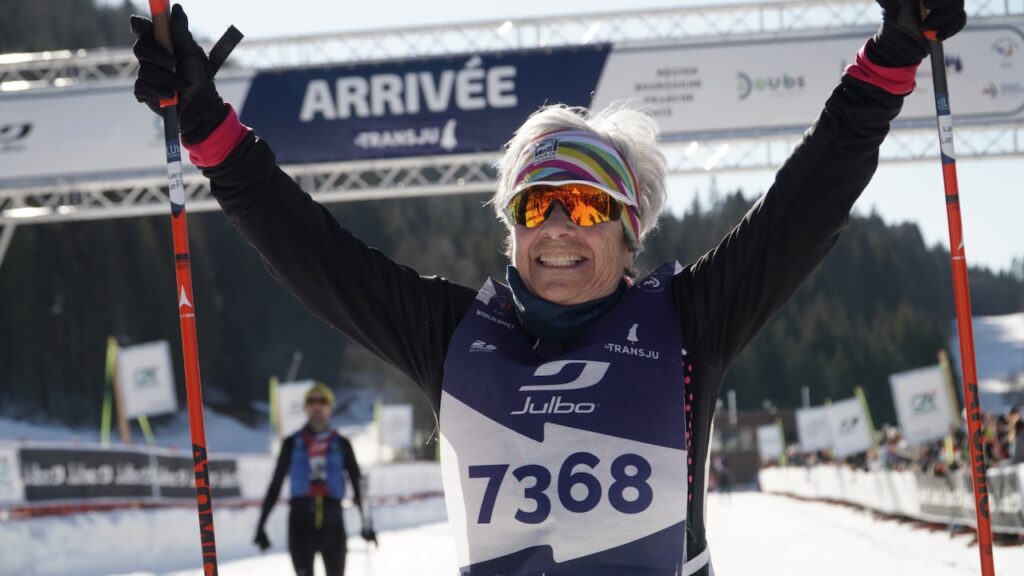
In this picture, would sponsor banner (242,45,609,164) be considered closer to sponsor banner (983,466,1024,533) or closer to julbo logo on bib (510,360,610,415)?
sponsor banner (983,466,1024,533)

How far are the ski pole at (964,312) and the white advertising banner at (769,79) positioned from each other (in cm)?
978

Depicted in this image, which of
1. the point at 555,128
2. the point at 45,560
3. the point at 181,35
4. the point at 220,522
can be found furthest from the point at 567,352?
the point at 220,522

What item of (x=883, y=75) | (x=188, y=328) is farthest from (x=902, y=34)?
(x=188, y=328)

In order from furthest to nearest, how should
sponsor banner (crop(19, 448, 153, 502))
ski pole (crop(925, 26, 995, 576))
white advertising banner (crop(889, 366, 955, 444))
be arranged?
white advertising banner (crop(889, 366, 955, 444)) → sponsor banner (crop(19, 448, 153, 502)) → ski pole (crop(925, 26, 995, 576))

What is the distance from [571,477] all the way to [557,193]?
1.91 ft

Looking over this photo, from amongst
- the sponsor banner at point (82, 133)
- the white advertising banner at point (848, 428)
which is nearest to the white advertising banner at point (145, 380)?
the sponsor banner at point (82, 133)

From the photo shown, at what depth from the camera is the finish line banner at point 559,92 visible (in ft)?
42.7

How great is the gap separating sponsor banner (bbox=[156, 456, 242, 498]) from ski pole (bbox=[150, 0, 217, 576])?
11.2 m

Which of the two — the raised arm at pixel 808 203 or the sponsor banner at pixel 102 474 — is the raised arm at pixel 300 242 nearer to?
the raised arm at pixel 808 203

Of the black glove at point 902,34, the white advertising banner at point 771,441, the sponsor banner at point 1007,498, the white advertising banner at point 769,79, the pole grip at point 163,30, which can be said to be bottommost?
the white advertising banner at point 771,441

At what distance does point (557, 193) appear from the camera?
266 centimetres

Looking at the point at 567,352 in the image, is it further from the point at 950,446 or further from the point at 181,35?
the point at 950,446

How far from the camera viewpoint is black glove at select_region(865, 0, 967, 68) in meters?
2.57

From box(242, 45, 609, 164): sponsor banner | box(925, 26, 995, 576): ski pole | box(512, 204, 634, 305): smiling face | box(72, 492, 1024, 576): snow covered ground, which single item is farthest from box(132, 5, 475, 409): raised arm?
box(242, 45, 609, 164): sponsor banner
